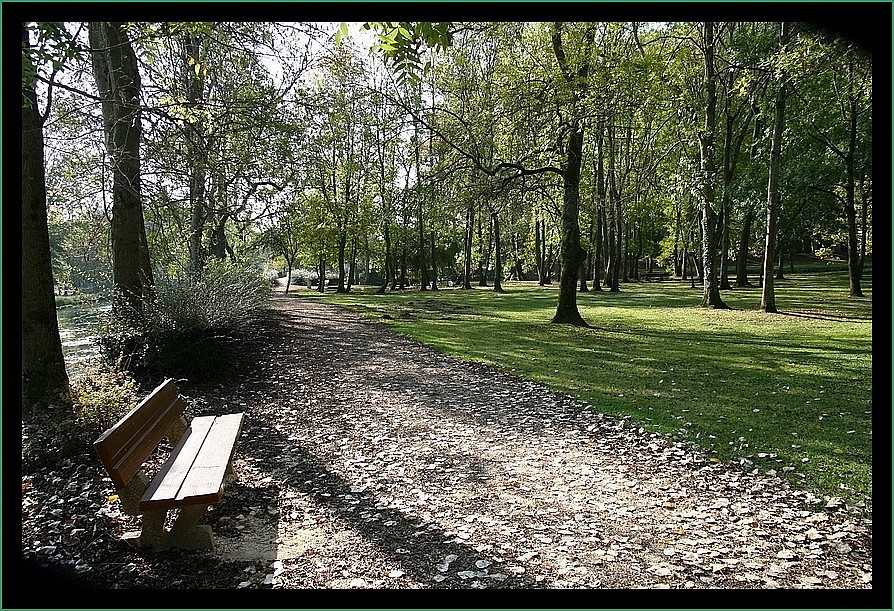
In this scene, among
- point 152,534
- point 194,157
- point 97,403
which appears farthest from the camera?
point 194,157

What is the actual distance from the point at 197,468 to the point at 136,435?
444 millimetres

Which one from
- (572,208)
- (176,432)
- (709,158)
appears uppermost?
(709,158)

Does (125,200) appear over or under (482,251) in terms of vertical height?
under

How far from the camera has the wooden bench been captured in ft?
10.9

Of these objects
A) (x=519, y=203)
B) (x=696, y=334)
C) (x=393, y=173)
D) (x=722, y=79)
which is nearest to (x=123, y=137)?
(x=519, y=203)

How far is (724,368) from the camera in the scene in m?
9.78

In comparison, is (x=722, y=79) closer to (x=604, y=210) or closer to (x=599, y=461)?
(x=604, y=210)

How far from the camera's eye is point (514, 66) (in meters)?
14.1

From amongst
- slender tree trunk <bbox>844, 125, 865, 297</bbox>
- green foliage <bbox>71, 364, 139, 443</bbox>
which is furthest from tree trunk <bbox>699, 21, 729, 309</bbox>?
green foliage <bbox>71, 364, 139, 443</bbox>

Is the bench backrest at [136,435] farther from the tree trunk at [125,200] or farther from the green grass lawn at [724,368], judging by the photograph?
the green grass lawn at [724,368]

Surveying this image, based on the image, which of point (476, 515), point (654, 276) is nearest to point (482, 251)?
point (654, 276)

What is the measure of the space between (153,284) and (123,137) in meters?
2.34

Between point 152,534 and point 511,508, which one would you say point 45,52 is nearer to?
point 152,534

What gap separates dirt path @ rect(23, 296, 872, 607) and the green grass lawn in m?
0.58
